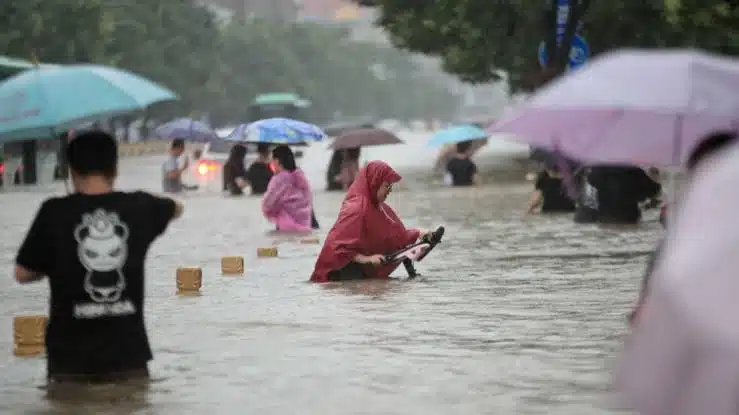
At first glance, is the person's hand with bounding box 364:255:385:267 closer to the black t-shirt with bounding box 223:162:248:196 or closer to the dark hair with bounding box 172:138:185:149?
the black t-shirt with bounding box 223:162:248:196

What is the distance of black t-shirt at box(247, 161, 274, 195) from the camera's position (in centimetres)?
3481

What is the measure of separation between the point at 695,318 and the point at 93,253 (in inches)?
198

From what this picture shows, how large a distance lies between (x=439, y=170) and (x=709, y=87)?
41098mm

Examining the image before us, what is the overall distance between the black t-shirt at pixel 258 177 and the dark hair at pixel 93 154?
85.7ft

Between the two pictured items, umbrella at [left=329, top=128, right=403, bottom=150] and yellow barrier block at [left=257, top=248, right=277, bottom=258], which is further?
umbrella at [left=329, top=128, right=403, bottom=150]

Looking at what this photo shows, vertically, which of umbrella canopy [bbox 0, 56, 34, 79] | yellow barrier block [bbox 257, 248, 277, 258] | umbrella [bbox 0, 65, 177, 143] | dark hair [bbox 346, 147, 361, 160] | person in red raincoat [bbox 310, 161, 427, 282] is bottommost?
yellow barrier block [bbox 257, 248, 277, 258]

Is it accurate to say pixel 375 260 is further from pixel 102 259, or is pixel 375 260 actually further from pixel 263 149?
pixel 263 149

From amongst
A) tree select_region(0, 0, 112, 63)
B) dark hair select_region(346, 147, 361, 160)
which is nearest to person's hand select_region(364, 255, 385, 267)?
dark hair select_region(346, 147, 361, 160)

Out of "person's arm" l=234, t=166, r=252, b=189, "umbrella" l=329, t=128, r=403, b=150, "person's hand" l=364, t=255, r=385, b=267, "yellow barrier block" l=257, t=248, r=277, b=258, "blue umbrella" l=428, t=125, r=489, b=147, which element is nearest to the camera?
"person's hand" l=364, t=255, r=385, b=267

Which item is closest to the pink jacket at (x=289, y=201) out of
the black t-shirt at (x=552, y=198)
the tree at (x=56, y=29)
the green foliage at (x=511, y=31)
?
the black t-shirt at (x=552, y=198)

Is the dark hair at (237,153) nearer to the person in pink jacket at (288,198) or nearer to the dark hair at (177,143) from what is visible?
the dark hair at (177,143)

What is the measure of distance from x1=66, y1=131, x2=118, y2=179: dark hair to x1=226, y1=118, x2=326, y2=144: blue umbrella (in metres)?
14.8

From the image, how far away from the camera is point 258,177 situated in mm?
35125

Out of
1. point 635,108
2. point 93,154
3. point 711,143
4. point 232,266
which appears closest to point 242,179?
point 232,266
